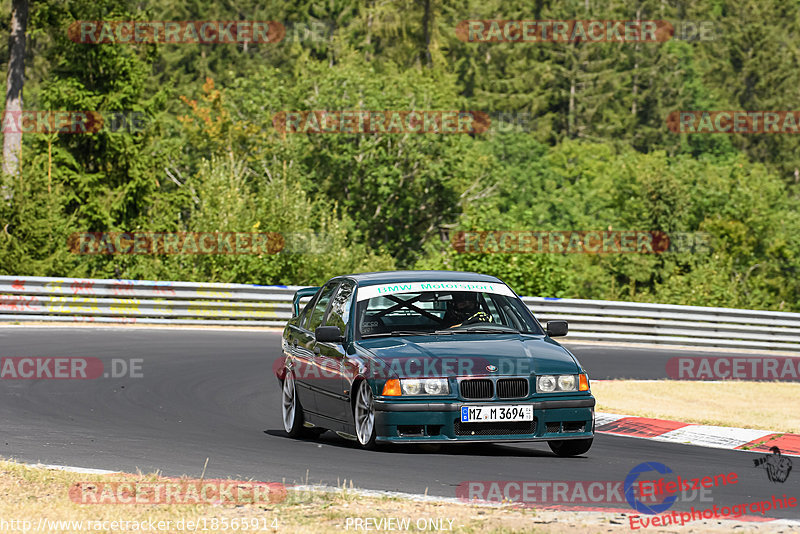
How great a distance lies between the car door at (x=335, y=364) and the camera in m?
10.0

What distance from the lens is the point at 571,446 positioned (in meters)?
9.58

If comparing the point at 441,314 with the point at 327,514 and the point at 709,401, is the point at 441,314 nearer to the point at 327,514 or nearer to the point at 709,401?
the point at 327,514

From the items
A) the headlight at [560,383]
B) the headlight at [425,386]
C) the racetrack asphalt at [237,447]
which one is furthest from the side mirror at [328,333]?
the headlight at [560,383]

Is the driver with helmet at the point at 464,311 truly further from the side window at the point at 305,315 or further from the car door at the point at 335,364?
the side window at the point at 305,315

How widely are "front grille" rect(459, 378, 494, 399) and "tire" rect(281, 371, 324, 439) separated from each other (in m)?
→ 2.38

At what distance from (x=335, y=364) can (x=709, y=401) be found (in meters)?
7.54

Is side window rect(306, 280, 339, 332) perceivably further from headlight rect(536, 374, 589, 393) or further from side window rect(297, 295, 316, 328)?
headlight rect(536, 374, 589, 393)

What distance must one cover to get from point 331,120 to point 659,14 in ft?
145

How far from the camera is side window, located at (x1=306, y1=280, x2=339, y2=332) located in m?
11.4

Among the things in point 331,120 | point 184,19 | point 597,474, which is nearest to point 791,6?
point 184,19

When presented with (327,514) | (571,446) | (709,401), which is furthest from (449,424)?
(709,401)

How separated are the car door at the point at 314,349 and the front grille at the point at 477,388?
1662 mm

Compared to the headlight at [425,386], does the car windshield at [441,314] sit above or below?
above

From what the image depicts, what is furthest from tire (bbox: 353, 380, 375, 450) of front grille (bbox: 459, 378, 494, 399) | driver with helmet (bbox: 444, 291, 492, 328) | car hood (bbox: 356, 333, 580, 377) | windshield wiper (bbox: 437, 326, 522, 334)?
driver with helmet (bbox: 444, 291, 492, 328)
